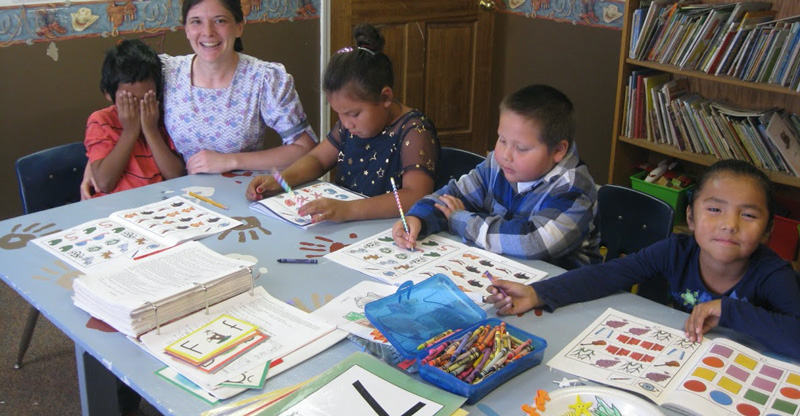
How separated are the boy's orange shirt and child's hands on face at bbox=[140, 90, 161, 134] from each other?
0.09 meters

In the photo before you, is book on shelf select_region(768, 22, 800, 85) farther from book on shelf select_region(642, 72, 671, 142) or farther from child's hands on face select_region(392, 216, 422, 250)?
child's hands on face select_region(392, 216, 422, 250)

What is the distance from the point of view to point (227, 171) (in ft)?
7.38

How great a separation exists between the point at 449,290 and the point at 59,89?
8.10 ft

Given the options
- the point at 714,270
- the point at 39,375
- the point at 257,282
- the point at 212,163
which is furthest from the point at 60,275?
the point at 714,270

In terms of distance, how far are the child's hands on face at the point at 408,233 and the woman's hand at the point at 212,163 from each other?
70 centimetres

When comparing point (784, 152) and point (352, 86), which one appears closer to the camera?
point (352, 86)

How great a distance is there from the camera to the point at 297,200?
79.7 inches

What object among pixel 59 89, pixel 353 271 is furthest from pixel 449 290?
pixel 59 89

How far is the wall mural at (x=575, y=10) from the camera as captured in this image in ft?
11.9

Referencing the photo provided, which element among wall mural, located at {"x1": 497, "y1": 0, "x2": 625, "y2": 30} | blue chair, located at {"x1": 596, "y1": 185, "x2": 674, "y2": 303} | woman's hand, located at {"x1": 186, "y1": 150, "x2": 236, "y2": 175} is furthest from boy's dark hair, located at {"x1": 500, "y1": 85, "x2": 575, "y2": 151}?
wall mural, located at {"x1": 497, "y1": 0, "x2": 625, "y2": 30}

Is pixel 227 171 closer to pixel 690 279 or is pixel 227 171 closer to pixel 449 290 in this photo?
pixel 449 290

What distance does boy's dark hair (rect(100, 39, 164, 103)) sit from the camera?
2303 millimetres

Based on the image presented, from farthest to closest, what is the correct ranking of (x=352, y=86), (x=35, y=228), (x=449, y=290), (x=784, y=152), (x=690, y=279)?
(x=784, y=152), (x=352, y=86), (x=35, y=228), (x=690, y=279), (x=449, y=290)

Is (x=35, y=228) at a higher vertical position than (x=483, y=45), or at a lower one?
lower
